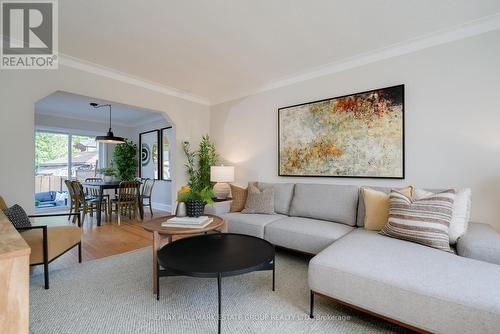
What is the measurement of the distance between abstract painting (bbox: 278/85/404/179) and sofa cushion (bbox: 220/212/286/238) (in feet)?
3.09

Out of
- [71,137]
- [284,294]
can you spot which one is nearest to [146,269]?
[284,294]

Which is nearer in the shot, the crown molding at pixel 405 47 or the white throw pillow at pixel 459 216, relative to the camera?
the white throw pillow at pixel 459 216

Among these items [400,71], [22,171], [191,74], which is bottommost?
[22,171]

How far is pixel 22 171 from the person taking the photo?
2701 mm

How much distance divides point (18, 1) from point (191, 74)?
1.87 m

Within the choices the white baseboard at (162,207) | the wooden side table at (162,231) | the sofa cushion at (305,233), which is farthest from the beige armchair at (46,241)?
the white baseboard at (162,207)

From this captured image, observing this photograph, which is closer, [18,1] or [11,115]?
[18,1]

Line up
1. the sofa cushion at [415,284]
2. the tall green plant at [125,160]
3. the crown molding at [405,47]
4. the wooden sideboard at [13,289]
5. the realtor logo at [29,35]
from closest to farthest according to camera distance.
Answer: the wooden sideboard at [13,289] → the sofa cushion at [415,284] → the realtor logo at [29,35] → the crown molding at [405,47] → the tall green plant at [125,160]

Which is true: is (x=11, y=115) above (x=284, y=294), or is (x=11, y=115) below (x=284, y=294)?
above

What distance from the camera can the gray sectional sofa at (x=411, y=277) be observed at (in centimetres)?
116

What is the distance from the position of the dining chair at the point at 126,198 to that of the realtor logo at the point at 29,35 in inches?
91.2

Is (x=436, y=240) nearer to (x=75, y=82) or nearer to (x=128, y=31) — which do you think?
(x=128, y=31)

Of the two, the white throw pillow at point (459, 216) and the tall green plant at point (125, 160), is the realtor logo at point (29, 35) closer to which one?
the tall green plant at point (125, 160)

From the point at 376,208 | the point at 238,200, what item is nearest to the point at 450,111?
the point at 376,208
